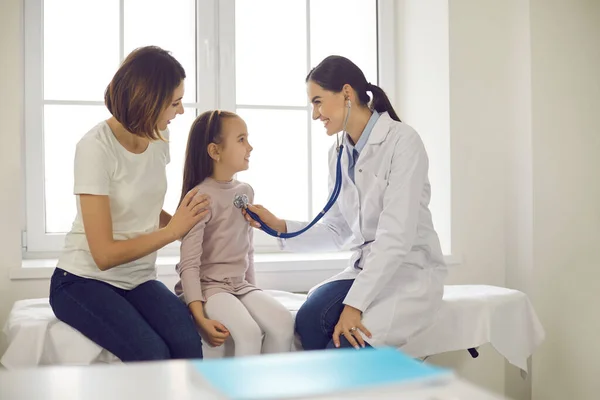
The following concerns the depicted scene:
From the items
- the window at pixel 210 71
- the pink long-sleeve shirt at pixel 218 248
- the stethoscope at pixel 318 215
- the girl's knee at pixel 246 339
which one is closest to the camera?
the girl's knee at pixel 246 339

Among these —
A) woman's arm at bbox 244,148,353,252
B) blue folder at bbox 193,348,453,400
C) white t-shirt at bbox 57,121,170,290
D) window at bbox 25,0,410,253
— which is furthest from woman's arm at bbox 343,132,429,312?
blue folder at bbox 193,348,453,400

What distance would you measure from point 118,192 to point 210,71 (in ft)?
3.03

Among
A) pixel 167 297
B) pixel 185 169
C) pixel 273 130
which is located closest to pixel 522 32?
pixel 273 130

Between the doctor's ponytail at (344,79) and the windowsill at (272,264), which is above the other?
the doctor's ponytail at (344,79)

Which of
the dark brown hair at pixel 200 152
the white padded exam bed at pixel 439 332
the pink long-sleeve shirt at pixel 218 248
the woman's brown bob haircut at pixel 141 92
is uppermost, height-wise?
the woman's brown bob haircut at pixel 141 92

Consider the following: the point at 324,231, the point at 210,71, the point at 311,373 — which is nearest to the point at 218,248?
the point at 324,231

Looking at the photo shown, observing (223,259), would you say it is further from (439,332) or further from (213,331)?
(439,332)

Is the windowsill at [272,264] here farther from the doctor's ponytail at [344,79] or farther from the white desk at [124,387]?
the white desk at [124,387]

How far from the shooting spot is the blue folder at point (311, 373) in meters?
0.48

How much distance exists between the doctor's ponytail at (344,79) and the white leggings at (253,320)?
625 mm

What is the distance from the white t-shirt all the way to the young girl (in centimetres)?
12

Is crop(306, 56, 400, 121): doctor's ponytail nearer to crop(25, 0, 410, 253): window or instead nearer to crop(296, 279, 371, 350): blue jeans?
crop(296, 279, 371, 350): blue jeans

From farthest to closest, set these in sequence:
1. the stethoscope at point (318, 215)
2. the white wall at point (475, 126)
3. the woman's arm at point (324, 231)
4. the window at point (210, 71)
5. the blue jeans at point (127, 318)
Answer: the white wall at point (475, 126) → the window at point (210, 71) → the woman's arm at point (324, 231) → the stethoscope at point (318, 215) → the blue jeans at point (127, 318)

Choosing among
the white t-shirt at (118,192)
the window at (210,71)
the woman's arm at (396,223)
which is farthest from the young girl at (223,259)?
the window at (210,71)
